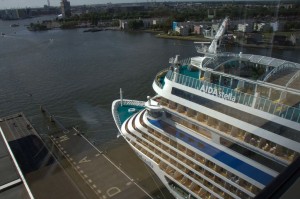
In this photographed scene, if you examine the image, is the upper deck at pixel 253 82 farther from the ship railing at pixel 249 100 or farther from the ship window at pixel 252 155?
the ship window at pixel 252 155

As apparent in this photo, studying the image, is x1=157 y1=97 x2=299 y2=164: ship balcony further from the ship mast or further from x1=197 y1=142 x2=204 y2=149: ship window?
the ship mast

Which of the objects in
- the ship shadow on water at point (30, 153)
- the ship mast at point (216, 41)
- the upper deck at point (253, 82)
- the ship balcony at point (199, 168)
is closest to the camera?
the upper deck at point (253, 82)

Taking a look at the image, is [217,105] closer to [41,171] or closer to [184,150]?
[184,150]

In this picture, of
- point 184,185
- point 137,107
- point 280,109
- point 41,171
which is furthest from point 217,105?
point 41,171

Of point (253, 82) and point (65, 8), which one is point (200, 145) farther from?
point (65, 8)

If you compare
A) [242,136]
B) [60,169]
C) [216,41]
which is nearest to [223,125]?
[242,136]

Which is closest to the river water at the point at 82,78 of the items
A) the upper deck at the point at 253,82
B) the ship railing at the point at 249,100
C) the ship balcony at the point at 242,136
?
the upper deck at the point at 253,82
